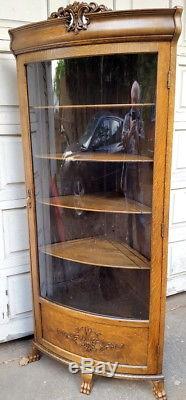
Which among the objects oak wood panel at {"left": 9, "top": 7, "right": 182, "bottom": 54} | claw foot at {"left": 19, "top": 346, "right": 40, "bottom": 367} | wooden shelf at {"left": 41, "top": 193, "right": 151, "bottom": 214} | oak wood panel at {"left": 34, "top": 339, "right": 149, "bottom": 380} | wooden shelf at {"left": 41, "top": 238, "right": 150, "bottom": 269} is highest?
oak wood panel at {"left": 9, "top": 7, "right": 182, "bottom": 54}

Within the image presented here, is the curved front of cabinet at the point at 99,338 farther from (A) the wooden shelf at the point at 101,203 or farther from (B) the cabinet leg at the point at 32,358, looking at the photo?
(A) the wooden shelf at the point at 101,203

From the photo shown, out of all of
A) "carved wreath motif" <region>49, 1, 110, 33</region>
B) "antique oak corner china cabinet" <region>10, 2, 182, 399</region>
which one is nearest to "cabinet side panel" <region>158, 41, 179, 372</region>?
"antique oak corner china cabinet" <region>10, 2, 182, 399</region>

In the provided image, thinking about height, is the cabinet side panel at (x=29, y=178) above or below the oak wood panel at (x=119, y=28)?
below

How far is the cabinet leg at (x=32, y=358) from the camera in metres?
1.68

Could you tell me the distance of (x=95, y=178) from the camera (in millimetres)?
1444

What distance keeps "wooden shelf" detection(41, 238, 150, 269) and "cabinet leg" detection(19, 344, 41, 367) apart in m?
0.56

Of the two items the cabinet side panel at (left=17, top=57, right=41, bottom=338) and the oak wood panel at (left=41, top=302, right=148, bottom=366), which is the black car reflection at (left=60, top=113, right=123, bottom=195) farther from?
the oak wood panel at (left=41, top=302, right=148, bottom=366)

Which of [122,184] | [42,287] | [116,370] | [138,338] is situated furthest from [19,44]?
[116,370]

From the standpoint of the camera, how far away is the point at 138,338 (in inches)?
54.2

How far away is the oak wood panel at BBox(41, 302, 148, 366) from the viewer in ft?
4.53

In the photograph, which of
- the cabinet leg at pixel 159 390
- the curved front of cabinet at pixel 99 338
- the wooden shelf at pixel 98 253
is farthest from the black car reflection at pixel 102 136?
the cabinet leg at pixel 159 390

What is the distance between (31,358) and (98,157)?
3.56 feet

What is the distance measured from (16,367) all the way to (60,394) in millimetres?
293

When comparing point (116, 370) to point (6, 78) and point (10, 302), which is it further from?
point (6, 78)
